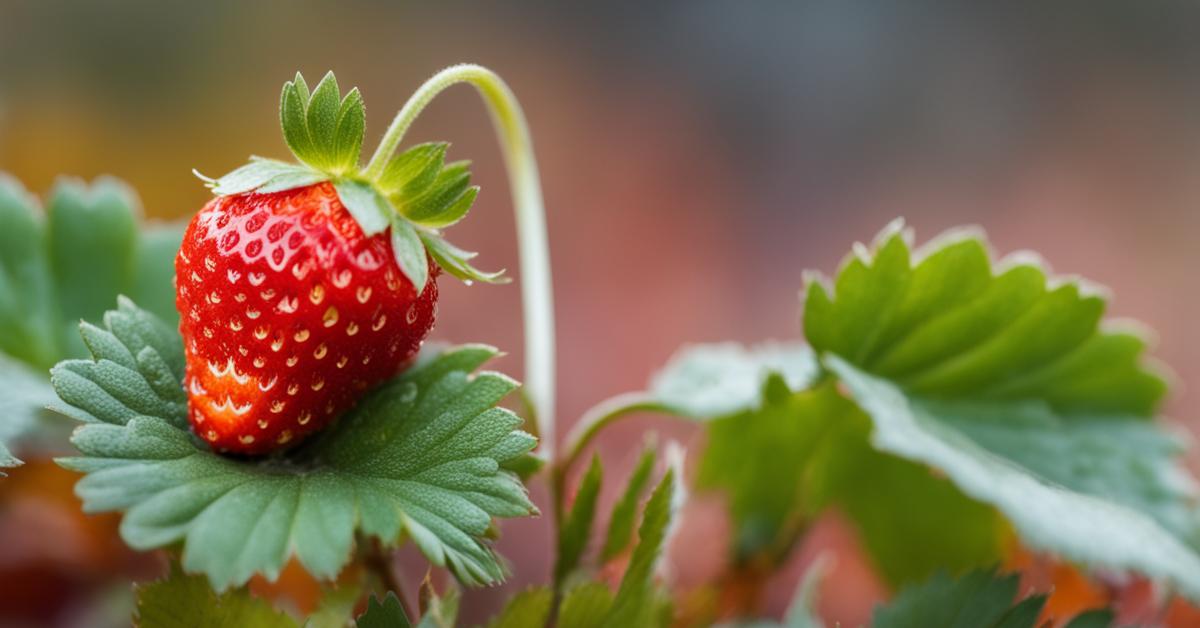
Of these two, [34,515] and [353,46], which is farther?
[353,46]

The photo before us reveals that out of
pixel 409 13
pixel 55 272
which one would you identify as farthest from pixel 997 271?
pixel 409 13

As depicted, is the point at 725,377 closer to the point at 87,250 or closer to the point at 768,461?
the point at 768,461

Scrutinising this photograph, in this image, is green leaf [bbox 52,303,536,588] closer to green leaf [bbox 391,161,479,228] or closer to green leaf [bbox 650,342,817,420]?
green leaf [bbox 391,161,479,228]

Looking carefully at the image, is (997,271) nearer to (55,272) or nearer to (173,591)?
(173,591)

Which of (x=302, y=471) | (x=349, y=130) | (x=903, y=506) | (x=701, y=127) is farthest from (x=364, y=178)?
(x=701, y=127)

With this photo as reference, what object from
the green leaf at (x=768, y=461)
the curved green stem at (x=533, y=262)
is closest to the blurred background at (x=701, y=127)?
the green leaf at (x=768, y=461)

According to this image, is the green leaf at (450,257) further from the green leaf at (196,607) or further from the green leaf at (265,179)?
the green leaf at (196,607)
